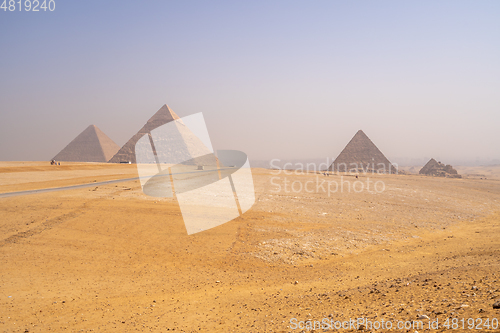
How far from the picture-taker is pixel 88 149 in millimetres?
85875

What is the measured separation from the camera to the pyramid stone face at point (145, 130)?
7175cm

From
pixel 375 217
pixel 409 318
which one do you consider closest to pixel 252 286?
pixel 409 318

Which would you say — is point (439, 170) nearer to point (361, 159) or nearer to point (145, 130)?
point (361, 159)

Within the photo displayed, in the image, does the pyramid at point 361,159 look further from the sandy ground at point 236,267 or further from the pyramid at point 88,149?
the pyramid at point 88,149

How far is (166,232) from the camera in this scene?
12523 mm

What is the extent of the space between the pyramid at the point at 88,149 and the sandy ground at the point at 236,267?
76238mm

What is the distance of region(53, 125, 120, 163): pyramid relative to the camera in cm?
8444

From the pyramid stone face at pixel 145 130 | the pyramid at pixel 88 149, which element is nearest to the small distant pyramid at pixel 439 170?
the pyramid stone face at pixel 145 130

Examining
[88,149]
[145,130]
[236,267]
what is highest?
[145,130]

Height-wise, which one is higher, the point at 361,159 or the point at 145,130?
the point at 145,130

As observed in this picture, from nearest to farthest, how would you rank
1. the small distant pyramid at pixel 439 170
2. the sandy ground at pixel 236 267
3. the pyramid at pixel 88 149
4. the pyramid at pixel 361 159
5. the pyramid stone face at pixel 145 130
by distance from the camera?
1. the sandy ground at pixel 236 267
2. the small distant pyramid at pixel 439 170
3. the pyramid at pixel 361 159
4. the pyramid stone face at pixel 145 130
5. the pyramid at pixel 88 149

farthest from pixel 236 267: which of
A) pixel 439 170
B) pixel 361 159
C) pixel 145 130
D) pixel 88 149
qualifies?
pixel 88 149

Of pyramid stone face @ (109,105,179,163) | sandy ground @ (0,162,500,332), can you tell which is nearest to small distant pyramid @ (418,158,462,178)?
sandy ground @ (0,162,500,332)

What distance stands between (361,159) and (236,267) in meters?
72.0
